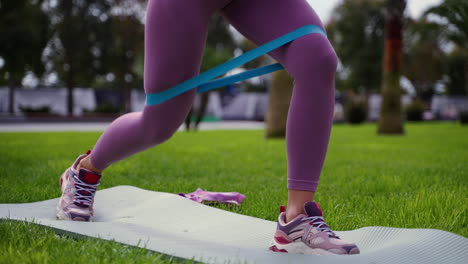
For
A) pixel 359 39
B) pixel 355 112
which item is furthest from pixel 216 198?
pixel 359 39

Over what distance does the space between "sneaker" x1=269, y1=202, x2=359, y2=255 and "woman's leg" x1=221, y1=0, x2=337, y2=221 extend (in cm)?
3

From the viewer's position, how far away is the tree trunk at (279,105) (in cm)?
1017

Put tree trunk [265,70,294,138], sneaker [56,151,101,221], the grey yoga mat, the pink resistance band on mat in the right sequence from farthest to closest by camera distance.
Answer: tree trunk [265,70,294,138]
the pink resistance band on mat
sneaker [56,151,101,221]
the grey yoga mat

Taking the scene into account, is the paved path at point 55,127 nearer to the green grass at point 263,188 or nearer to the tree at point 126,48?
the tree at point 126,48

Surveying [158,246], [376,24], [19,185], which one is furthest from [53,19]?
[158,246]

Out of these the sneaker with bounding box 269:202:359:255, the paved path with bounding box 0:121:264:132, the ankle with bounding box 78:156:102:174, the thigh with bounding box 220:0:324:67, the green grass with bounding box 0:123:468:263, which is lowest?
the paved path with bounding box 0:121:264:132

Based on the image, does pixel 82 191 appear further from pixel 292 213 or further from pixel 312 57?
pixel 312 57

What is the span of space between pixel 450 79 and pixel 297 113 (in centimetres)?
5263

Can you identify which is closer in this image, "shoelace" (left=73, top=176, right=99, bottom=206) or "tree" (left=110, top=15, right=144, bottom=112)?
"shoelace" (left=73, top=176, right=99, bottom=206)

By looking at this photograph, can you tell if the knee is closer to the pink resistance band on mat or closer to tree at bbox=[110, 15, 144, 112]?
the pink resistance band on mat

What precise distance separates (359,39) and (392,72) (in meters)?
19.8

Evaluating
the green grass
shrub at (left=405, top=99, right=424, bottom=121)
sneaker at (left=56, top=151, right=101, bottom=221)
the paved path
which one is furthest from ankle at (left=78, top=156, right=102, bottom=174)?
shrub at (left=405, top=99, right=424, bottom=121)

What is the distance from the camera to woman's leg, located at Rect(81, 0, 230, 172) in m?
1.61

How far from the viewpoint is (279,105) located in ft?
33.3
